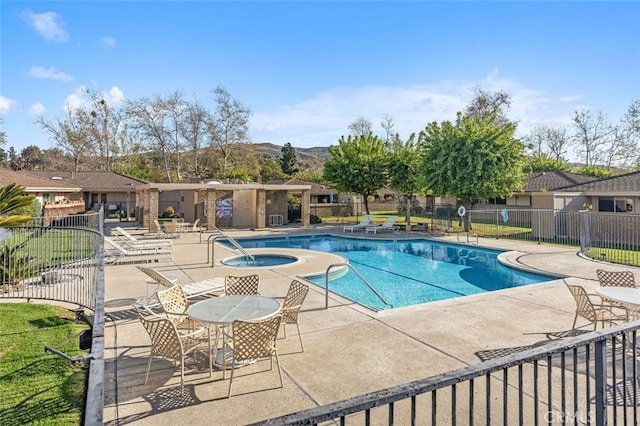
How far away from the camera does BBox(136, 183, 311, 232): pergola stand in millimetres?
24453

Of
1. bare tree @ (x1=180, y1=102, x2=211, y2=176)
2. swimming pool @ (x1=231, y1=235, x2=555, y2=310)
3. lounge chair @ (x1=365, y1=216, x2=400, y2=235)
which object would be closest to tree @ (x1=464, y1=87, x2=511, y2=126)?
lounge chair @ (x1=365, y1=216, x2=400, y2=235)

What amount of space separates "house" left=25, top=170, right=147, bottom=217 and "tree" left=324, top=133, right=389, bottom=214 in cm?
1757

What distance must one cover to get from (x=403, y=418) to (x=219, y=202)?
2369 centimetres

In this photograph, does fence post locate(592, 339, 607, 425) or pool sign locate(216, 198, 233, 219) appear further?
pool sign locate(216, 198, 233, 219)

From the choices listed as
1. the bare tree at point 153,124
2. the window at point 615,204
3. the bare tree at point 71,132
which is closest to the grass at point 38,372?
the window at point 615,204

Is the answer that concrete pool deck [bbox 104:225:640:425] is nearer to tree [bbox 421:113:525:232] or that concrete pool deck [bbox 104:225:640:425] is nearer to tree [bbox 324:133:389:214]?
tree [bbox 421:113:525:232]

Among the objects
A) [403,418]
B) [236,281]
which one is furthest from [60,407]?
[403,418]

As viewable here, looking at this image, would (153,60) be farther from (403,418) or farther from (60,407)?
(403,418)

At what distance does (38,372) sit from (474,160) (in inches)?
810

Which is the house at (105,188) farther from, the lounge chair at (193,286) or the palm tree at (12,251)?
the lounge chair at (193,286)

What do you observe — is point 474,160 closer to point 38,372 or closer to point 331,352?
point 331,352

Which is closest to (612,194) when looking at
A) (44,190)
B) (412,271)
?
(412,271)

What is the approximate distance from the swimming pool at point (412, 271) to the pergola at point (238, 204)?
5.10 meters

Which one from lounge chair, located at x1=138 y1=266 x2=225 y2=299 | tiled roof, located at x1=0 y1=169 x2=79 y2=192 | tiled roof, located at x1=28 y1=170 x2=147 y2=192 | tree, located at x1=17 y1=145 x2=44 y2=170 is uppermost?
tree, located at x1=17 y1=145 x2=44 y2=170
